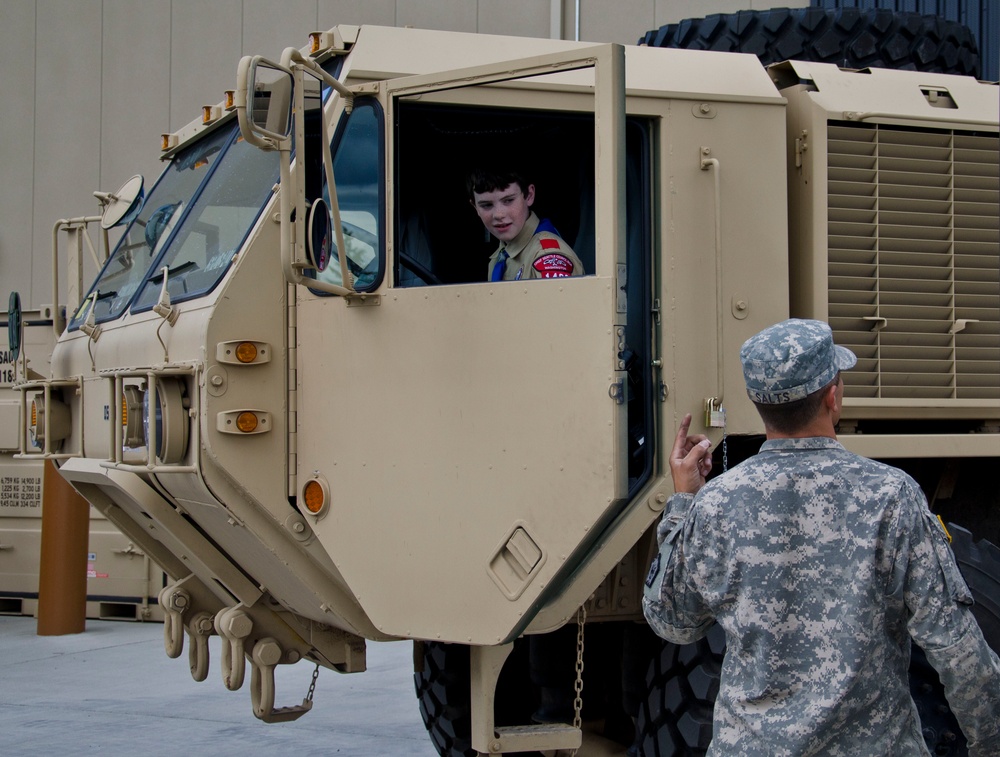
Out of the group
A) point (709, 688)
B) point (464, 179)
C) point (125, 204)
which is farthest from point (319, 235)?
point (125, 204)

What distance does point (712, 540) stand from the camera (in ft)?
8.04

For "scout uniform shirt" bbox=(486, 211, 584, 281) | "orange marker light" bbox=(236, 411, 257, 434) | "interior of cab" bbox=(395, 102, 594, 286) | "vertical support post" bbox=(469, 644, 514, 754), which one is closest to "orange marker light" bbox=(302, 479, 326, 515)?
"orange marker light" bbox=(236, 411, 257, 434)

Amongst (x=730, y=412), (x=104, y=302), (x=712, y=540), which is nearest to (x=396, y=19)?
(x=104, y=302)

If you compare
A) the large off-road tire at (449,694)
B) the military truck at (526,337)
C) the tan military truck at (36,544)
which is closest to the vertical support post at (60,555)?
the tan military truck at (36,544)

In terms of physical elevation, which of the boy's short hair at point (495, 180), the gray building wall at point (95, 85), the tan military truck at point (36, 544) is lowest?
the tan military truck at point (36, 544)

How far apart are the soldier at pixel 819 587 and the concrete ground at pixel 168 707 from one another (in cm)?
413

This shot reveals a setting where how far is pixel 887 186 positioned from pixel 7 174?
1079 cm

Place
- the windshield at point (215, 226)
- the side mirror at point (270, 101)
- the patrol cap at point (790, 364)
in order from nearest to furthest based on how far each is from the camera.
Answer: the patrol cap at point (790, 364) → the side mirror at point (270, 101) → the windshield at point (215, 226)

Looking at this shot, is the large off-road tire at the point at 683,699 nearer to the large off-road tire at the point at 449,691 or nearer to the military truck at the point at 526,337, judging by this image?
the military truck at the point at 526,337

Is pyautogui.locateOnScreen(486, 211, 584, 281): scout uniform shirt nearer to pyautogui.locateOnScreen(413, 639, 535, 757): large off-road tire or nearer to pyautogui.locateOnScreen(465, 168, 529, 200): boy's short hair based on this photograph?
pyautogui.locateOnScreen(465, 168, 529, 200): boy's short hair

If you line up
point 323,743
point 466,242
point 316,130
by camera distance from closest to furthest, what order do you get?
point 316,130 → point 466,242 → point 323,743

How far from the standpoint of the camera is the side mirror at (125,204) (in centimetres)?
540

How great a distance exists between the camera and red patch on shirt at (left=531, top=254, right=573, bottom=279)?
3.86 meters

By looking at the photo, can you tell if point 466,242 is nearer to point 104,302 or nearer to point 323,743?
point 104,302
